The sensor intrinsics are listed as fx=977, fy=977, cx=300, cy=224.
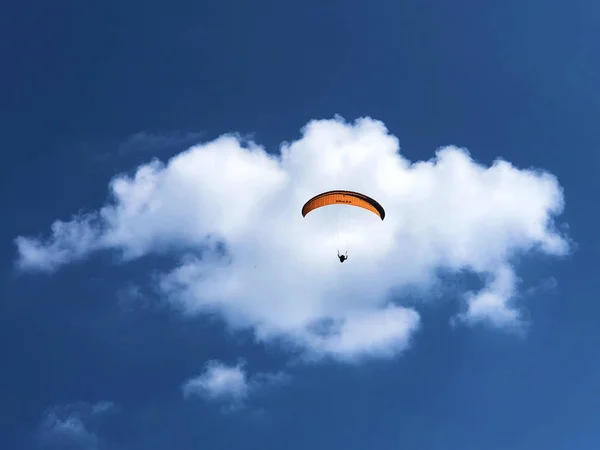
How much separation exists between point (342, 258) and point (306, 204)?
391 inches

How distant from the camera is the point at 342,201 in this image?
4582 inches

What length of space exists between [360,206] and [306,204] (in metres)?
6.54

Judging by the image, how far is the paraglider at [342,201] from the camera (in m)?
116

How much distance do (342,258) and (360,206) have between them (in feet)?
27.4

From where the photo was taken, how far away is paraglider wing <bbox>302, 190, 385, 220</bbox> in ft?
379

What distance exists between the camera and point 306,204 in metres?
116

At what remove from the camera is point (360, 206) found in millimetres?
117250

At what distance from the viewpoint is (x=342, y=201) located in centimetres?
11638

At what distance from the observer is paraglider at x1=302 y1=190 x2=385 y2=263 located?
115562 millimetres

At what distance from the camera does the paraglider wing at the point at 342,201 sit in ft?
379
